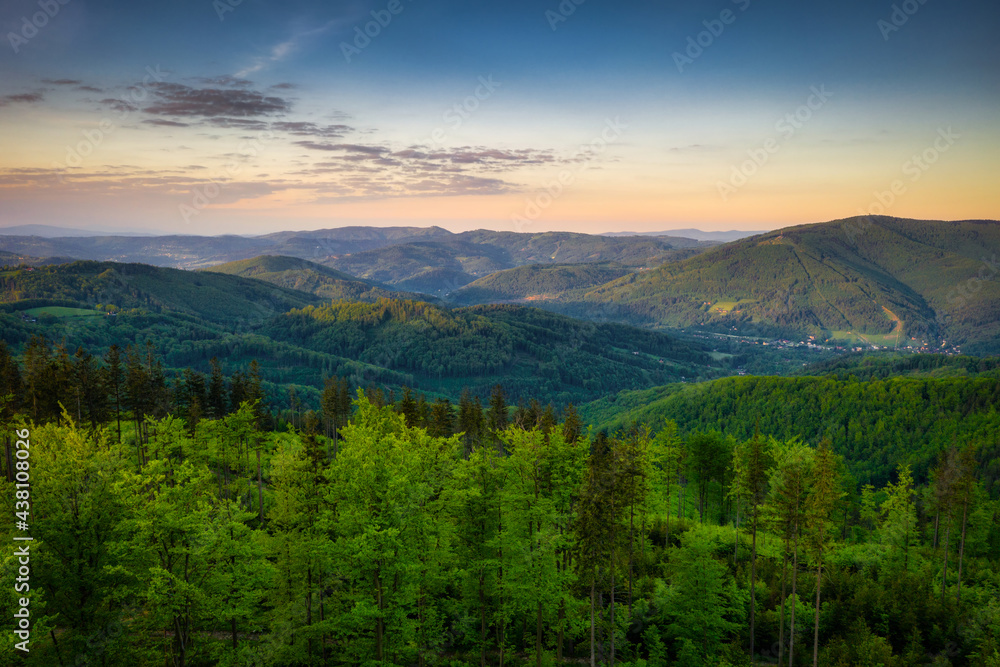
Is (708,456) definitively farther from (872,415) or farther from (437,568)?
(872,415)

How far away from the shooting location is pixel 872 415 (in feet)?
445

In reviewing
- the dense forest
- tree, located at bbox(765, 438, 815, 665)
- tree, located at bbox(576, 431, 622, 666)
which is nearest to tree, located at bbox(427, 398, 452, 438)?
the dense forest

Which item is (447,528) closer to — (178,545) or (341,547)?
(341,547)

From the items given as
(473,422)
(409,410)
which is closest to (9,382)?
(409,410)

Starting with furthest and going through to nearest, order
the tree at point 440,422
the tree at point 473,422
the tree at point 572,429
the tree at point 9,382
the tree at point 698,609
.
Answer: the tree at point 473,422, the tree at point 440,422, the tree at point 9,382, the tree at point 572,429, the tree at point 698,609

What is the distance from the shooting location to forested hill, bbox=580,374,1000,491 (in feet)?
392

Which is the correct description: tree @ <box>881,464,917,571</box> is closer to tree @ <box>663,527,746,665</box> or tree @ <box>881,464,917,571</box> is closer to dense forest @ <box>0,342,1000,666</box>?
dense forest @ <box>0,342,1000,666</box>

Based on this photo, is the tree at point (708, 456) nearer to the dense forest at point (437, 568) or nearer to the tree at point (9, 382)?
the dense forest at point (437, 568)

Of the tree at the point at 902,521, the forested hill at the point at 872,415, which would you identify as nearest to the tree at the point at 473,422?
the tree at the point at 902,521

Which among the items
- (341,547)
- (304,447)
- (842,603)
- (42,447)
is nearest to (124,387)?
(42,447)

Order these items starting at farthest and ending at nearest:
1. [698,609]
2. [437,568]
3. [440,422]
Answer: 1. [440,422]
2. [698,609]
3. [437,568]

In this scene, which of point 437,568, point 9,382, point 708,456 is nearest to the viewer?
point 437,568

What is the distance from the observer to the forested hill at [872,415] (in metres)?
119

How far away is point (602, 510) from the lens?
29.9m
